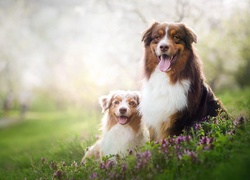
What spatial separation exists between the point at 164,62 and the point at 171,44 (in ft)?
1.00

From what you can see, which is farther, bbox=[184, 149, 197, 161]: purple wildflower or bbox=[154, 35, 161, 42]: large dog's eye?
bbox=[154, 35, 161, 42]: large dog's eye

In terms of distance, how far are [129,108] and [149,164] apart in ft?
6.54

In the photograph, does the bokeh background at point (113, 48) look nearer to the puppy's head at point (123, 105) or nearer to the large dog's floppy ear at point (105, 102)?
the puppy's head at point (123, 105)

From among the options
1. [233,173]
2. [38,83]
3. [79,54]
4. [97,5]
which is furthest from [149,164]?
[38,83]

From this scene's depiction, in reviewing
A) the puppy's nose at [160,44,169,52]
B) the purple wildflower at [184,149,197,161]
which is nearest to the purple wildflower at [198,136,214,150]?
the purple wildflower at [184,149,197,161]

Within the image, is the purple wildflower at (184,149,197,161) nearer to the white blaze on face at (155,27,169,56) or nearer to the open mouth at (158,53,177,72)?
the open mouth at (158,53,177,72)

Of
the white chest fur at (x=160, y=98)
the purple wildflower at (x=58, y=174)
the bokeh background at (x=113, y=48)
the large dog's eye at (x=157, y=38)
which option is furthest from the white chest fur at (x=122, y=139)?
the large dog's eye at (x=157, y=38)

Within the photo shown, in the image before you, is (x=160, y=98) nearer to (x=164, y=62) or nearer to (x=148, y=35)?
(x=164, y=62)

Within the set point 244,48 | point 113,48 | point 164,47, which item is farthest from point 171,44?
point 244,48

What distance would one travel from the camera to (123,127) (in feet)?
21.4

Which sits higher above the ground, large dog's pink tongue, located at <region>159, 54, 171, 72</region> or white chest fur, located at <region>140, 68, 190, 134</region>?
large dog's pink tongue, located at <region>159, 54, 171, 72</region>

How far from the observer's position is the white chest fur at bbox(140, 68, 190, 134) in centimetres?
553

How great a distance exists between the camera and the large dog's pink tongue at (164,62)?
550 cm

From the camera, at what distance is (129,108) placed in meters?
6.34
